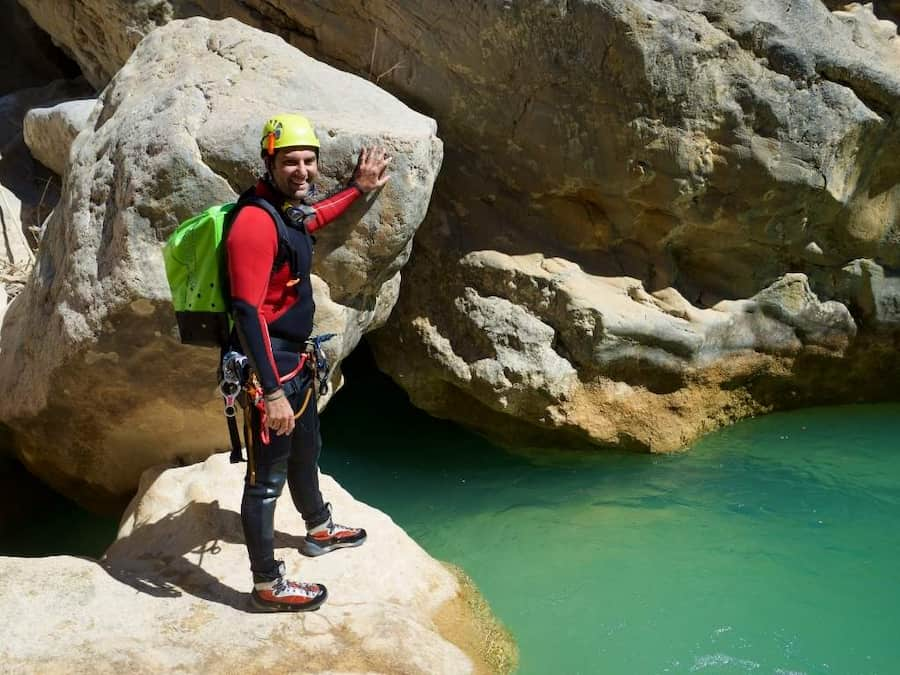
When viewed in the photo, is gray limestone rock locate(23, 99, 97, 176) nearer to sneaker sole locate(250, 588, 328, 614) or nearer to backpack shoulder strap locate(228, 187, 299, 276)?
backpack shoulder strap locate(228, 187, 299, 276)

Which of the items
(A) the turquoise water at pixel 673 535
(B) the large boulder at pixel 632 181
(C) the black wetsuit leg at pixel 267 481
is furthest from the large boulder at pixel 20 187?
(C) the black wetsuit leg at pixel 267 481

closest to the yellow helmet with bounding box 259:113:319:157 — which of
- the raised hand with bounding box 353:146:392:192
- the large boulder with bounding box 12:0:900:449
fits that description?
the raised hand with bounding box 353:146:392:192

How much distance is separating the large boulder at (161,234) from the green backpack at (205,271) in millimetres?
748

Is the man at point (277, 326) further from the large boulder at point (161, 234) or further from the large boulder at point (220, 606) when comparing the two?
the large boulder at point (161, 234)

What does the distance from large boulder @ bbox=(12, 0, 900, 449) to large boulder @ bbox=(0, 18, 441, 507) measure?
1133mm

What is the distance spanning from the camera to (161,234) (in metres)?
4.12

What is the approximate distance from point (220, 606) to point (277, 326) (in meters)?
1.19

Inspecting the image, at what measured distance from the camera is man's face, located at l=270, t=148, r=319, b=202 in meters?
3.34

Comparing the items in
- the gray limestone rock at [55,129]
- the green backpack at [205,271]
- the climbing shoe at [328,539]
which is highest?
the green backpack at [205,271]

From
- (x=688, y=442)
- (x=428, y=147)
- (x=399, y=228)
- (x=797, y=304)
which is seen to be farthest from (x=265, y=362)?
(x=797, y=304)

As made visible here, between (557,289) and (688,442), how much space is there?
142 cm

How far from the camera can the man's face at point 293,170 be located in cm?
334

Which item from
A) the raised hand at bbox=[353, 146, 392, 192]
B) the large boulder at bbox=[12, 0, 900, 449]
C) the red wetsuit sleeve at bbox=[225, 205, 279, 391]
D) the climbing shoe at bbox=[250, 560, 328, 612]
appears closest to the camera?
the red wetsuit sleeve at bbox=[225, 205, 279, 391]

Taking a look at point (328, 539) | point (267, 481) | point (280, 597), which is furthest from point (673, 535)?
point (267, 481)
